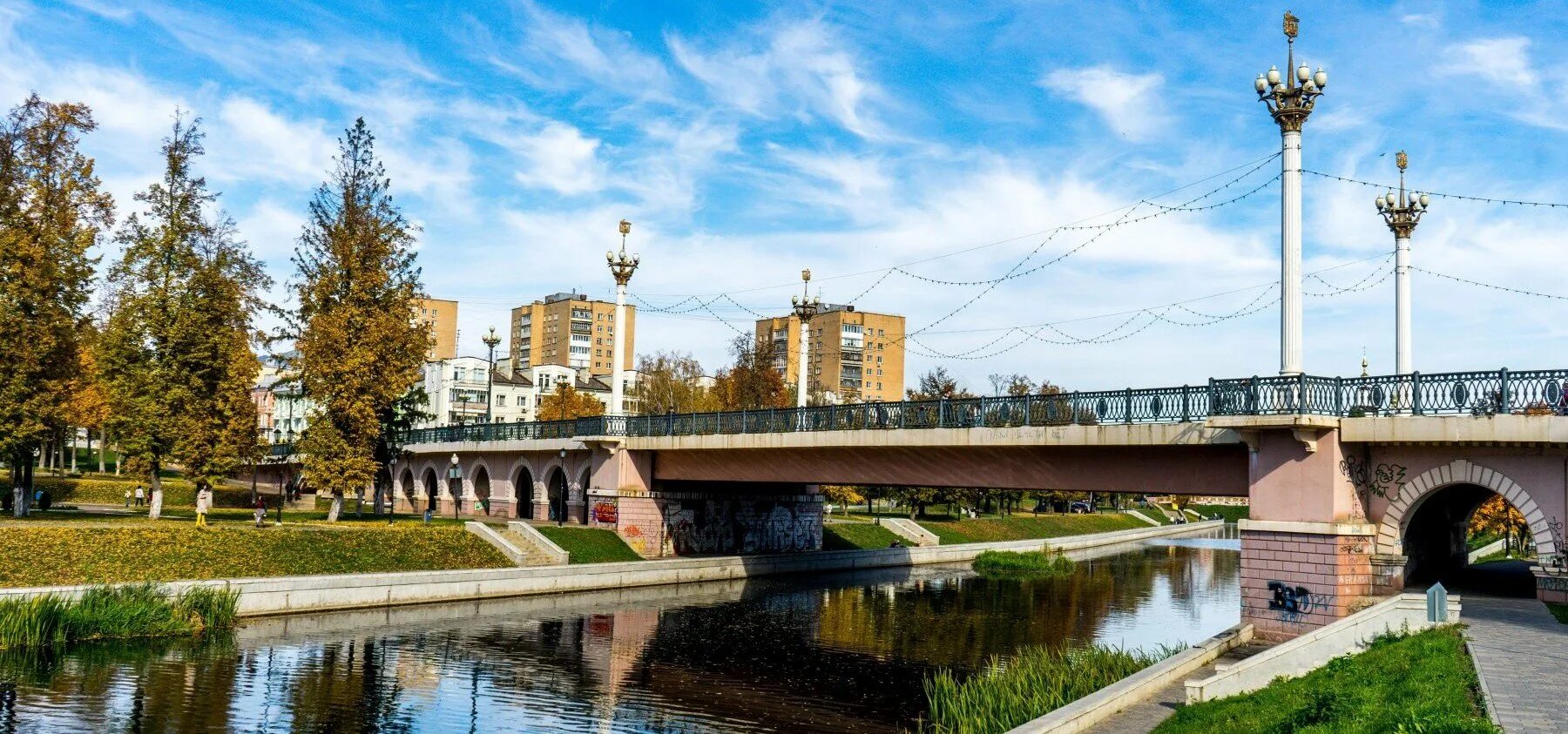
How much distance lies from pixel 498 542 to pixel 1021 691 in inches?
1042

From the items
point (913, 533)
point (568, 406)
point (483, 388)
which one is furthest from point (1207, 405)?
Result: point (483, 388)

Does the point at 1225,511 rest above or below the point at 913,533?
Answer: below

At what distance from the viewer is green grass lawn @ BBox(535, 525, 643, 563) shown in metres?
41.9

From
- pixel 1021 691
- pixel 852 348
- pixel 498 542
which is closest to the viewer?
pixel 1021 691

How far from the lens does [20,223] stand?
3841cm

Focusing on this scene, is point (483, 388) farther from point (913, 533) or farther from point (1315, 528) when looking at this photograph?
point (1315, 528)

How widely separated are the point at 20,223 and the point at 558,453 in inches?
883

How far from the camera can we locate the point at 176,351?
129 feet

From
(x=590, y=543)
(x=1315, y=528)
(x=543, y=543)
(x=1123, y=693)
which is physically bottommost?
(x=590, y=543)

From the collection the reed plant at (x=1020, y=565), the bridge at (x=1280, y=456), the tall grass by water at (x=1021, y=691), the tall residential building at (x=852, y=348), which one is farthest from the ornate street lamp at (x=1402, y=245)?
the tall residential building at (x=852, y=348)

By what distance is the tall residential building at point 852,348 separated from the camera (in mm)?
137500

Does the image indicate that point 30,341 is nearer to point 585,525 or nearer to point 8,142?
point 8,142

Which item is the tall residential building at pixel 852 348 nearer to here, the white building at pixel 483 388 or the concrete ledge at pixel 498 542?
the white building at pixel 483 388

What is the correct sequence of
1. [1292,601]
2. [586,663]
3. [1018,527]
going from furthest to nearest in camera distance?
[1018,527]
[586,663]
[1292,601]
